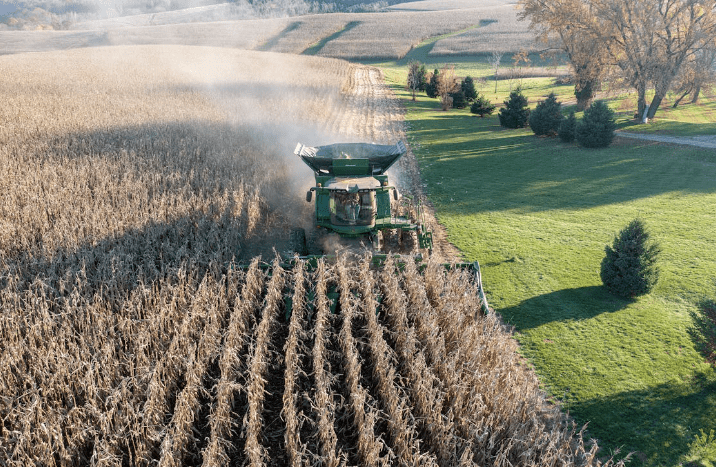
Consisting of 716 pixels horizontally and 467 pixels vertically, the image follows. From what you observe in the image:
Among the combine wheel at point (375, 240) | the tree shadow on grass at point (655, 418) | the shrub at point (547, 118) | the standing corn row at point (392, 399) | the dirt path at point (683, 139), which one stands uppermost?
the shrub at point (547, 118)

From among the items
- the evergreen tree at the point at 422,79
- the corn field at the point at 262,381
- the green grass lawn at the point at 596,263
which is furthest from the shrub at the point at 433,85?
the corn field at the point at 262,381

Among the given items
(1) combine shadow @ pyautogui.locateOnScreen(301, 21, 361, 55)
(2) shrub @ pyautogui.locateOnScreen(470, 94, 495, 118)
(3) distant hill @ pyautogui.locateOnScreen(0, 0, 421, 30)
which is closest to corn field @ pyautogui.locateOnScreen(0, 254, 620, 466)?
(2) shrub @ pyautogui.locateOnScreen(470, 94, 495, 118)

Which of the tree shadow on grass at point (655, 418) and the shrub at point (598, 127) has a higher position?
the shrub at point (598, 127)

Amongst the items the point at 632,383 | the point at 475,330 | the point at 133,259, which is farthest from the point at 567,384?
the point at 133,259

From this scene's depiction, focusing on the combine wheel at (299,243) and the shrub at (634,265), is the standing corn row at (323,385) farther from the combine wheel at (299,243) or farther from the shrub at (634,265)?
the shrub at (634,265)

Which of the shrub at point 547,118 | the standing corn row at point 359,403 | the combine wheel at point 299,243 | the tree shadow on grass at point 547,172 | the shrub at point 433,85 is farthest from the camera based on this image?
the shrub at point 433,85

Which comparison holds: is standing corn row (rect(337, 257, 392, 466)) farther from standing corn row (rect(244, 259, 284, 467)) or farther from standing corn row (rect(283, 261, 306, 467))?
standing corn row (rect(244, 259, 284, 467))

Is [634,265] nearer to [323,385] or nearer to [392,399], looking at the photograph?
[392,399]
